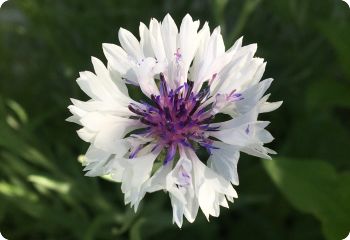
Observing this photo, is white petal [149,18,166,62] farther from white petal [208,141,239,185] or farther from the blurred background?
the blurred background

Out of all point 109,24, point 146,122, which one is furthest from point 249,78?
point 109,24

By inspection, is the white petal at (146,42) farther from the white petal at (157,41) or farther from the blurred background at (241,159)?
the blurred background at (241,159)

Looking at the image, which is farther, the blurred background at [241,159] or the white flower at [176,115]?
the blurred background at [241,159]

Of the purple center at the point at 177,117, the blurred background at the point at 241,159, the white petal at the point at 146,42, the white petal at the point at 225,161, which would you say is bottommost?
the blurred background at the point at 241,159

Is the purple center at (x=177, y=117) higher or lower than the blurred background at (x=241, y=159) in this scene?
higher

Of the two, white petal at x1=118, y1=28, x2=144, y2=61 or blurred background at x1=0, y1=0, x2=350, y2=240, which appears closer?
white petal at x1=118, y1=28, x2=144, y2=61

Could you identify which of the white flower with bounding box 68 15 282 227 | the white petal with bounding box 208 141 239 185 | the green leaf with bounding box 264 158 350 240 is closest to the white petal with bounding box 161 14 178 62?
the white flower with bounding box 68 15 282 227

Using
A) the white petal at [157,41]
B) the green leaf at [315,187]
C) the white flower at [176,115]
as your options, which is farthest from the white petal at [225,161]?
the green leaf at [315,187]

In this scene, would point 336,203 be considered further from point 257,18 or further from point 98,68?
point 257,18
